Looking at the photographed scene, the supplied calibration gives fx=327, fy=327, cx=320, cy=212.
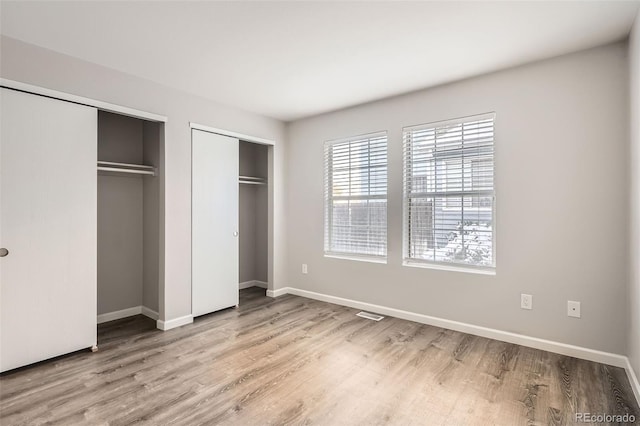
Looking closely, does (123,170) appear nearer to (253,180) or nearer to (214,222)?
(214,222)

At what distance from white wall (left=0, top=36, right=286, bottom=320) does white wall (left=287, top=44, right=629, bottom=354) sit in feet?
7.11

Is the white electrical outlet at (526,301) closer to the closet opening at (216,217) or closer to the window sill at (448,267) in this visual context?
the window sill at (448,267)

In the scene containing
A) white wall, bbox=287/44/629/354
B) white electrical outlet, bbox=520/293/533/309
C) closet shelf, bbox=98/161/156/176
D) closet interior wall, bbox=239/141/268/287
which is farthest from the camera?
closet interior wall, bbox=239/141/268/287

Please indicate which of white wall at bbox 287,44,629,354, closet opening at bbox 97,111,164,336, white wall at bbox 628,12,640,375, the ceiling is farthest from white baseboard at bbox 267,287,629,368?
the ceiling

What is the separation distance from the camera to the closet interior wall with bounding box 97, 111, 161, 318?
3.63 m

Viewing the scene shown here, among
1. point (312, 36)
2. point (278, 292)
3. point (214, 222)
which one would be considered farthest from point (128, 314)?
point (312, 36)

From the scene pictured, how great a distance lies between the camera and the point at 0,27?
7.62 ft

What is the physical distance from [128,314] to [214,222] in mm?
1470

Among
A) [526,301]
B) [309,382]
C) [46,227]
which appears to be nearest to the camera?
[309,382]

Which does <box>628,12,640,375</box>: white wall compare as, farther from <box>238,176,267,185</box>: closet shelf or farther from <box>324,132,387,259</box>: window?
<box>238,176,267,185</box>: closet shelf

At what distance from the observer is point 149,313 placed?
3.86m

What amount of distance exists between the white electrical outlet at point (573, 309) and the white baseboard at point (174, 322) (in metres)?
3.64

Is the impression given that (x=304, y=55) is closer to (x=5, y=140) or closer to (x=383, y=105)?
(x=383, y=105)

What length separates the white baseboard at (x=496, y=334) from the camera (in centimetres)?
259
